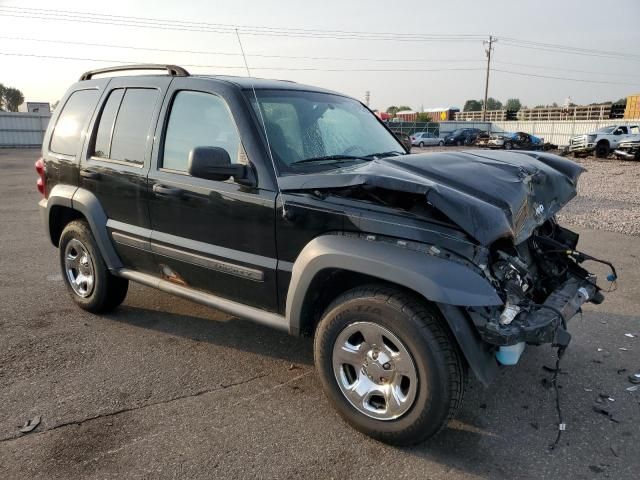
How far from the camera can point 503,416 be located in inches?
125

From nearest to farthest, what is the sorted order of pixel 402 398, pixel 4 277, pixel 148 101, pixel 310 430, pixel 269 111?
pixel 402 398 < pixel 310 430 < pixel 269 111 < pixel 148 101 < pixel 4 277

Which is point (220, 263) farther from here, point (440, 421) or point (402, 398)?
point (440, 421)

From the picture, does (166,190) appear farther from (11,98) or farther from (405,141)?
(11,98)

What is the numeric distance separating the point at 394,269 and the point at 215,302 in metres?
1.51

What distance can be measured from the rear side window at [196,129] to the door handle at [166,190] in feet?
0.48

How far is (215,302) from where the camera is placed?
142 inches

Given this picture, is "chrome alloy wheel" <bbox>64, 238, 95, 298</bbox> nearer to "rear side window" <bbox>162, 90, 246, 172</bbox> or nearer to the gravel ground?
"rear side window" <bbox>162, 90, 246, 172</bbox>

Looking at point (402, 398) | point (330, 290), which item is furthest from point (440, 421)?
point (330, 290)

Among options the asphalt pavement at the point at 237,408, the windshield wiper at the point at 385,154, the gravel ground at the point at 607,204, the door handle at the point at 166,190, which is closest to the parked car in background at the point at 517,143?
the gravel ground at the point at 607,204

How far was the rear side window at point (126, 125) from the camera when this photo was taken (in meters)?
3.92

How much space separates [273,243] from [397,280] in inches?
35.2

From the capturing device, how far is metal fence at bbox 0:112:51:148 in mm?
31047

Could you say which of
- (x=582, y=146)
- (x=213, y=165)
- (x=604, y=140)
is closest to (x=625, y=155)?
(x=604, y=140)

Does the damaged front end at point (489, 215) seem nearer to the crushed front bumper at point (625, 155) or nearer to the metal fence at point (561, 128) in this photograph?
the crushed front bumper at point (625, 155)
